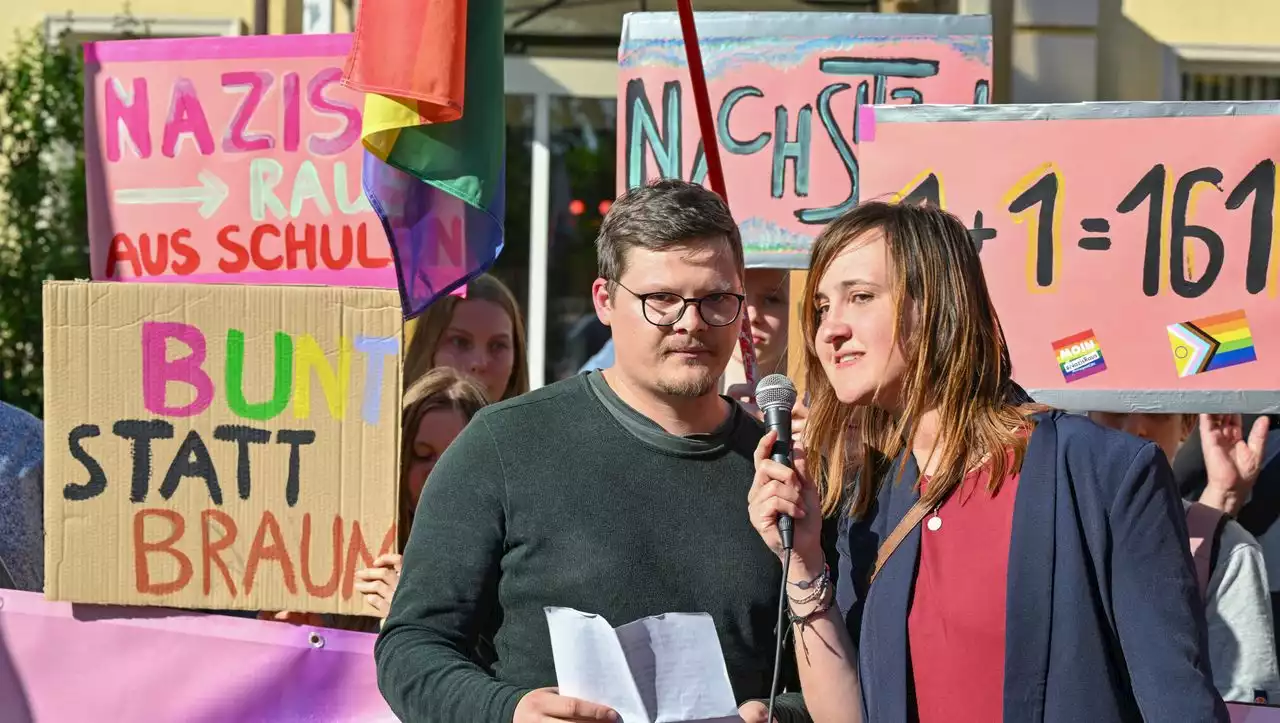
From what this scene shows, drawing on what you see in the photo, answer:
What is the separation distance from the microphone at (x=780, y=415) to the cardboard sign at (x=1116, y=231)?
1396mm

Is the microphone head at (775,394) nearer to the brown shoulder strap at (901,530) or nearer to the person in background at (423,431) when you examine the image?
the brown shoulder strap at (901,530)

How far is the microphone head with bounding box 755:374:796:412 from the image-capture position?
7.91 ft

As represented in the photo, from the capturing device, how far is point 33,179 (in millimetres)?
6992

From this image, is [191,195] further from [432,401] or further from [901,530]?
[901,530]

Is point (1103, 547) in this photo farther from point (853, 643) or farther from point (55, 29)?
point (55, 29)

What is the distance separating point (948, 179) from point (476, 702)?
1.94m

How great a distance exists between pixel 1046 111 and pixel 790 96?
848 mm

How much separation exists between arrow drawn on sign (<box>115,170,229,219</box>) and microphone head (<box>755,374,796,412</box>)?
2.21 metres

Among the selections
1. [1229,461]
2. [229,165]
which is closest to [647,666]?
[1229,461]

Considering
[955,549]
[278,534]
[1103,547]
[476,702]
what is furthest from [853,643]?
[278,534]

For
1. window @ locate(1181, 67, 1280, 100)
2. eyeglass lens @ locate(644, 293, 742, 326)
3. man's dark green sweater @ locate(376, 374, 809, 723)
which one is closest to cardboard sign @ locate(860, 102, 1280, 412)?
eyeglass lens @ locate(644, 293, 742, 326)

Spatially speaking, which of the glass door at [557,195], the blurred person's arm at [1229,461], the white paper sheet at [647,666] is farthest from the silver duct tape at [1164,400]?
the glass door at [557,195]

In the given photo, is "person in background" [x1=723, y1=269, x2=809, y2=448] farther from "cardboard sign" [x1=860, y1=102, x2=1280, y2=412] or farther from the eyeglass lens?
the eyeglass lens

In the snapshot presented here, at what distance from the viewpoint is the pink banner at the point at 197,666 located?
11.3 ft
